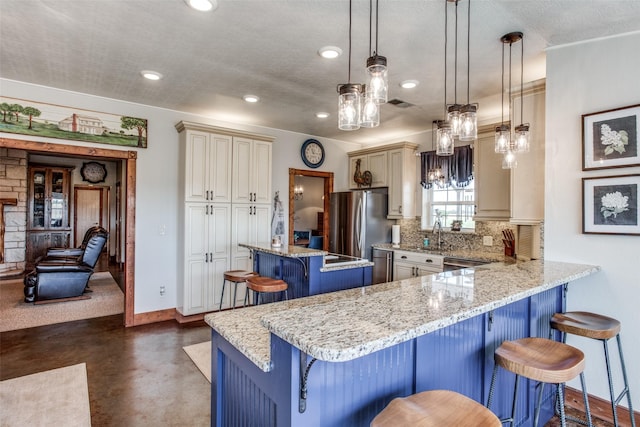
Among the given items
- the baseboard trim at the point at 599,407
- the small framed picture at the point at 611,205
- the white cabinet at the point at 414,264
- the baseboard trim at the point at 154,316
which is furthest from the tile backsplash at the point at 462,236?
the baseboard trim at the point at 154,316

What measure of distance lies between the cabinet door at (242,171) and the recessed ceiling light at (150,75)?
1.38m

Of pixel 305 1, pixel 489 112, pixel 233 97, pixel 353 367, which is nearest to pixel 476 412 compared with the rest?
pixel 353 367

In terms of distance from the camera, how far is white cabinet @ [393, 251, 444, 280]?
4.23 meters

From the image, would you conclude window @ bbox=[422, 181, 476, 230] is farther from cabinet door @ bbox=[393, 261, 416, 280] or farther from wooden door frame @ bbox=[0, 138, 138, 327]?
wooden door frame @ bbox=[0, 138, 138, 327]

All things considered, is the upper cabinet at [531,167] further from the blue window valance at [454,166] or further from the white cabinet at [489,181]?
the blue window valance at [454,166]

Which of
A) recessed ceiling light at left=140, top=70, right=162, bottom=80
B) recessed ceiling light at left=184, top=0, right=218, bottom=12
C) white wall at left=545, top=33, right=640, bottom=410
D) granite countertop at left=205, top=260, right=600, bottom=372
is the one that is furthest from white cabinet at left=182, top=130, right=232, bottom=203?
white wall at left=545, top=33, right=640, bottom=410

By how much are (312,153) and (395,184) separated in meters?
1.45

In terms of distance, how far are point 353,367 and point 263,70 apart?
2.65 metres

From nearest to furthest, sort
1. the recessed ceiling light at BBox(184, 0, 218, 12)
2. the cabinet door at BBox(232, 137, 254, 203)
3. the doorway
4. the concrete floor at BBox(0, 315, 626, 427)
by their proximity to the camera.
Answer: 1. the recessed ceiling light at BBox(184, 0, 218, 12)
2. the concrete floor at BBox(0, 315, 626, 427)
3. the cabinet door at BBox(232, 137, 254, 203)
4. the doorway

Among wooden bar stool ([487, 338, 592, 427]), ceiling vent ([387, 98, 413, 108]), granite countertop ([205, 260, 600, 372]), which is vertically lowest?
wooden bar stool ([487, 338, 592, 427])

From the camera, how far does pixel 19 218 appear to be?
22.6 ft

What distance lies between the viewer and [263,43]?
99.8 inches

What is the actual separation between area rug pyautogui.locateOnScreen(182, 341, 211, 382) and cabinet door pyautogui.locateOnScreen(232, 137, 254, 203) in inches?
72.6

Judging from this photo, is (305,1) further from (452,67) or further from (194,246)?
(194,246)
